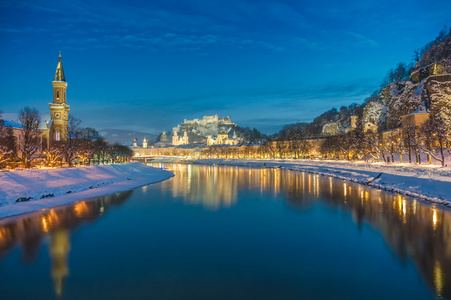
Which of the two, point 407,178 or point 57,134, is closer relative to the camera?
point 407,178

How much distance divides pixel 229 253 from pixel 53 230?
9.35 meters

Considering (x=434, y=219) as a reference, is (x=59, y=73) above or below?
above

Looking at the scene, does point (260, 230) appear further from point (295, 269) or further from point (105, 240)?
point (105, 240)

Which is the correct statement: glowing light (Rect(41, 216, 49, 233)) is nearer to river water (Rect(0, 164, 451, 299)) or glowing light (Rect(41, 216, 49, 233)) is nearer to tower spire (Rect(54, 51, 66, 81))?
river water (Rect(0, 164, 451, 299))

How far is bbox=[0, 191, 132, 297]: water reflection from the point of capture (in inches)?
437

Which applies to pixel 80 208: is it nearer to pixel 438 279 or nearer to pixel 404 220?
pixel 404 220

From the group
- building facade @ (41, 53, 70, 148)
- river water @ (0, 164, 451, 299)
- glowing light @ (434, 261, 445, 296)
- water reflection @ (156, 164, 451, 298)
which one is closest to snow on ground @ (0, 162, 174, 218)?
river water @ (0, 164, 451, 299)

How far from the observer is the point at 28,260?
36.8ft

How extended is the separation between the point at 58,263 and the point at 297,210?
14515 mm

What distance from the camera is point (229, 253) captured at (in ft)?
38.7

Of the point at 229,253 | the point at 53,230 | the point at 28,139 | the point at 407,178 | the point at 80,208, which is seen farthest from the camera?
the point at 28,139

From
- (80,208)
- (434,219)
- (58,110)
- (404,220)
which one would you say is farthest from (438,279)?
(58,110)

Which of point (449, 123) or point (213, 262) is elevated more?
point (449, 123)

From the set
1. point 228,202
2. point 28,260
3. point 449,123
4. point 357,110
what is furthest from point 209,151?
point 28,260
